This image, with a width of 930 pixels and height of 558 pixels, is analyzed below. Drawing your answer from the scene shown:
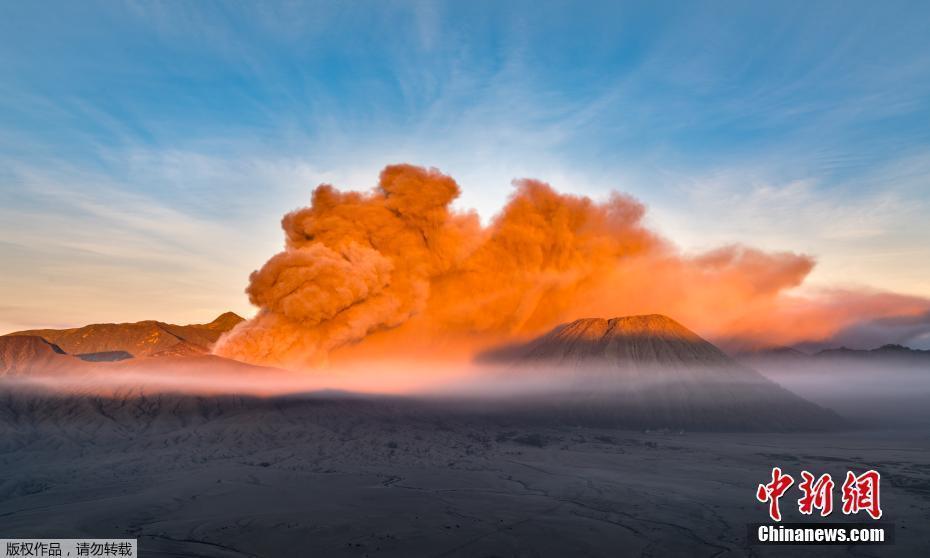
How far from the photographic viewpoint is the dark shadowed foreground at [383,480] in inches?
1264

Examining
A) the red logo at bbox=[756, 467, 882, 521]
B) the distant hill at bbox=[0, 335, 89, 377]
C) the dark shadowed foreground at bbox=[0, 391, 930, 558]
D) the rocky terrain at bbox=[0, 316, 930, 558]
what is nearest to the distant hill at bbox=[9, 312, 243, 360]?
the distant hill at bbox=[0, 335, 89, 377]

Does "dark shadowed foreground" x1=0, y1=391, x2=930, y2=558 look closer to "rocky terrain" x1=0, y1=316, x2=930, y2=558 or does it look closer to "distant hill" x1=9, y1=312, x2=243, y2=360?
"rocky terrain" x1=0, y1=316, x2=930, y2=558

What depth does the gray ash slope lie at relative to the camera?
351 ft

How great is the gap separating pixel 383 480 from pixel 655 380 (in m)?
80.6

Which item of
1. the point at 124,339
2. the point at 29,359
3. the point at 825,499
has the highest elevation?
the point at 124,339

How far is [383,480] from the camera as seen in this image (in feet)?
161

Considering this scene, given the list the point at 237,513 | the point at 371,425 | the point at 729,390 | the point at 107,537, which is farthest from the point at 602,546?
the point at 729,390

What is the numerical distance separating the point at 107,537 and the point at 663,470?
48253 mm

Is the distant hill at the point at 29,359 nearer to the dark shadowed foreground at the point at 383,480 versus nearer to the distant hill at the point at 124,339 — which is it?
the dark shadowed foreground at the point at 383,480

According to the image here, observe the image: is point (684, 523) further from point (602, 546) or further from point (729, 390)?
point (729, 390)

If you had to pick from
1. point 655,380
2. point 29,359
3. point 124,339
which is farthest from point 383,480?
point 124,339

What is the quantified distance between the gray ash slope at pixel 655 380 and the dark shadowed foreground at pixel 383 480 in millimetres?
14545

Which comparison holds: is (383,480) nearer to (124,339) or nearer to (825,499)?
(825,499)

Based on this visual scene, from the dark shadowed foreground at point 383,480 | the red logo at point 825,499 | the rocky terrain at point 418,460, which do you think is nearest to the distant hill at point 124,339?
the rocky terrain at point 418,460
